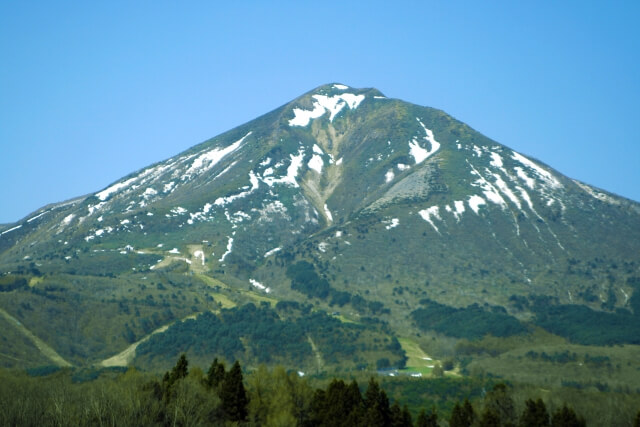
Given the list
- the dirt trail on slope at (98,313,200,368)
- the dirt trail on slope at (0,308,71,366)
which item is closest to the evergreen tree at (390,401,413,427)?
the dirt trail on slope at (98,313,200,368)

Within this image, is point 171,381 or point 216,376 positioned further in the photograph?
point 216,376

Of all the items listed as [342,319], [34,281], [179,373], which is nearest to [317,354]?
[342,319]

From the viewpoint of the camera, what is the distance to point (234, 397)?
74.0m

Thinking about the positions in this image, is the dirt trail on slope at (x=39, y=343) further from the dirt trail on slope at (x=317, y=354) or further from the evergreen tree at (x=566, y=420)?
the evergreen tree at (x=566, y=420)

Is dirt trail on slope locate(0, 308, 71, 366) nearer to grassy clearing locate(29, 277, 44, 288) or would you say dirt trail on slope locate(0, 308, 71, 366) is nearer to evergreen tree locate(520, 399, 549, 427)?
grassy clearing locate(29, 277, 44, 288)

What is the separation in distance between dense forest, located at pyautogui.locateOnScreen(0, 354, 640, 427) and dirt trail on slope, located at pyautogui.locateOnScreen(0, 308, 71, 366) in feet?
241

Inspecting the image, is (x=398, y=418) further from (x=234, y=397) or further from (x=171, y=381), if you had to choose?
(x=171, y=381)

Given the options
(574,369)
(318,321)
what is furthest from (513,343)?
(318,321)

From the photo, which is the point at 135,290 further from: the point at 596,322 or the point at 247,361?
the point at 596,322

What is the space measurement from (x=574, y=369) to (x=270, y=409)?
87141 millimetres

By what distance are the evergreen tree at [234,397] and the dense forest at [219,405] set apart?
0.10m

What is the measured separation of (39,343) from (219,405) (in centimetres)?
9679

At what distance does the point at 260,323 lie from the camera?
570 feet

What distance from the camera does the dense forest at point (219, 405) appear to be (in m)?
63.6
